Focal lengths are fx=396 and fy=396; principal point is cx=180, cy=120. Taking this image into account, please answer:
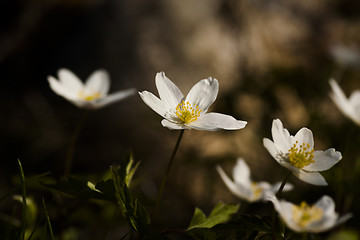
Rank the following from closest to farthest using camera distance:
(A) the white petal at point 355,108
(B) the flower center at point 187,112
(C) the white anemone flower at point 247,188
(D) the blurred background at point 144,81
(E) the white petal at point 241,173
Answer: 1. (B) the flower center at point 187,112
2. (C) the white anemone flower at point 247,188
3. (E) the white petal at point 241,173
4. (A) the white petal at point 355,108
5. (D) the blurred background at point 144,81

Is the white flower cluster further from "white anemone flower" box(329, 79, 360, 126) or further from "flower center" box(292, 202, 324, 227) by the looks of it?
"white anemone flower" box(329, 79, 360, 126)

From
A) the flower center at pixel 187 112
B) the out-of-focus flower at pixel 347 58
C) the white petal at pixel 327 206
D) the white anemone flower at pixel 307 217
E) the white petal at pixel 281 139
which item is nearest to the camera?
the white anemone flower at pixel 307 217

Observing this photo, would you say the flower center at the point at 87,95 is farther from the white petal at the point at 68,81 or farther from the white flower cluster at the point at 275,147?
the white flower cluster at the point at 275,147

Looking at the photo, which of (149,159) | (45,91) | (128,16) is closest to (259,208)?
(149,159)

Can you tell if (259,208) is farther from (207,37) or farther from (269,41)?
(269,41)

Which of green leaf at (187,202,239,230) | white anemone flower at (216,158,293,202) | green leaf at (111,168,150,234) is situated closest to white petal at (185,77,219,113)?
white anemone flower at (216,158,293,202)

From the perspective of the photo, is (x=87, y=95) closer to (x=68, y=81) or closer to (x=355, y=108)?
(x=68, y=81)

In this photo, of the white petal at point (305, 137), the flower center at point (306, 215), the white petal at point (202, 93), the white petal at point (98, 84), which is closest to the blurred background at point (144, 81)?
the white petal at point (98, 84)
